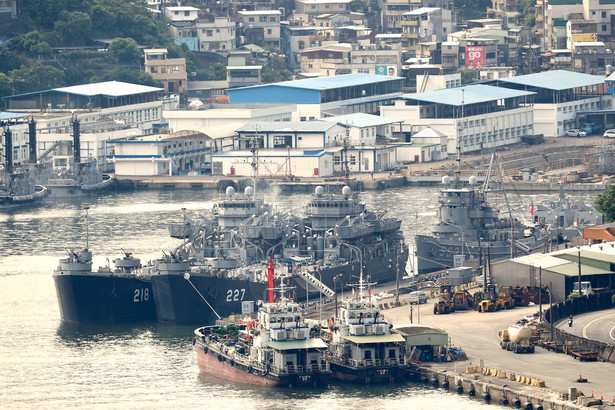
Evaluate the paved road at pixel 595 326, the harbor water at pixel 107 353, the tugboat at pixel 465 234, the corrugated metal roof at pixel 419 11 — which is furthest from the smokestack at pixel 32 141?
the corrugated metal roof at pixel 419 11

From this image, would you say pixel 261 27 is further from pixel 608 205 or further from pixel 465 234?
pixel 465 234

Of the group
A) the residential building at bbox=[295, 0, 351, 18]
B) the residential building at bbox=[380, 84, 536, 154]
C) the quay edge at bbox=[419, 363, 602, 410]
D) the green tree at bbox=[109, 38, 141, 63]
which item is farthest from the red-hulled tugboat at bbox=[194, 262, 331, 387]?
the residential building at bbox=[295, 0, 351, 18]

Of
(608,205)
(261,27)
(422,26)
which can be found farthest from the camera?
(261,27)

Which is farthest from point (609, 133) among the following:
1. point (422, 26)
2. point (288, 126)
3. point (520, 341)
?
point (520, 341)

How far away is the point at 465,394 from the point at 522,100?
220ft

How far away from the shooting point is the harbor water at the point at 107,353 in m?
47.3

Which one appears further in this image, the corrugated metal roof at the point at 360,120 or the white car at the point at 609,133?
the white car at the point at 609,133

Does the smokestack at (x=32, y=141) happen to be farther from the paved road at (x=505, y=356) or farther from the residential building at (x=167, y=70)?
the paved road at (x=505, y=356)

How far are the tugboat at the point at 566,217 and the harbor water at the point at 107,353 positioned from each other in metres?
4.51

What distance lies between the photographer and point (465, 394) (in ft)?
154

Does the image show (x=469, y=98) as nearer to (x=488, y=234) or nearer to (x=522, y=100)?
(x=522, y=100)

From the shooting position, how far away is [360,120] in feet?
341

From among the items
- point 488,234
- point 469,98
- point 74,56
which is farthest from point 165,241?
point 74,56

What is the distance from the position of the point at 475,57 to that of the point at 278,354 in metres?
83.1
